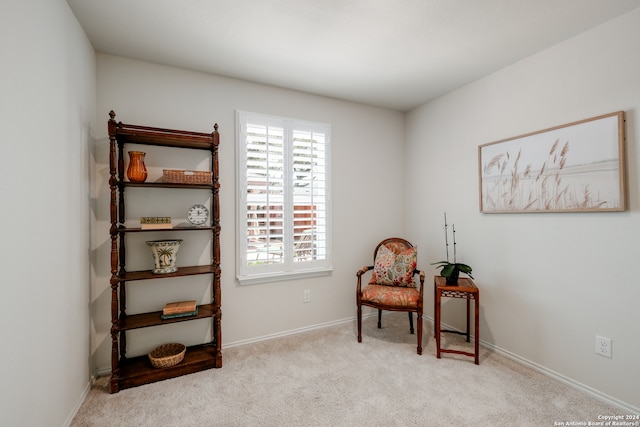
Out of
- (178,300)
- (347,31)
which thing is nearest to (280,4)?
(347,31)

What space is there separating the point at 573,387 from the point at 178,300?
10.6 ft

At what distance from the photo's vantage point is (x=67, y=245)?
5.85ft

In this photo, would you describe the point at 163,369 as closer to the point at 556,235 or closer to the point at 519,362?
the point at 519,362

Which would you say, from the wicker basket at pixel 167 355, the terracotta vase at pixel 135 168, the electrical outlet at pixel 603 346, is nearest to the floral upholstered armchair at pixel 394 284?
the electrical outlet at pixel 603 346

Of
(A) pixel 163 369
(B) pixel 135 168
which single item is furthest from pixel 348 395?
(B) pixel 135 168

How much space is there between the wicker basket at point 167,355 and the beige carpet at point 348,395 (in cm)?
14

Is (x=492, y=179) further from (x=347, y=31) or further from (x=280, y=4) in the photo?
(x=280, y=4)

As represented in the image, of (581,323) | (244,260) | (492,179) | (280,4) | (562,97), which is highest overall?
(280,4)

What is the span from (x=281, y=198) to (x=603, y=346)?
279 centimetres

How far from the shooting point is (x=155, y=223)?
2258 millimetres

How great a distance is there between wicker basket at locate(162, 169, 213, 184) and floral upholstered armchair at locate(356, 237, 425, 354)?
176 cm

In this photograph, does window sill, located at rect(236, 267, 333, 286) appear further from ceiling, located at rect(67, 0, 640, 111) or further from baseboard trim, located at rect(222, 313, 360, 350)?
ceiling, located at rect(67, 0, 640, 111)

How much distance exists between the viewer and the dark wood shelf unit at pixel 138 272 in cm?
208

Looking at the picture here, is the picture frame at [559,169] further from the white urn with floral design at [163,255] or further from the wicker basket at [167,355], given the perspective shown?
the wicker basket at [167,355]
